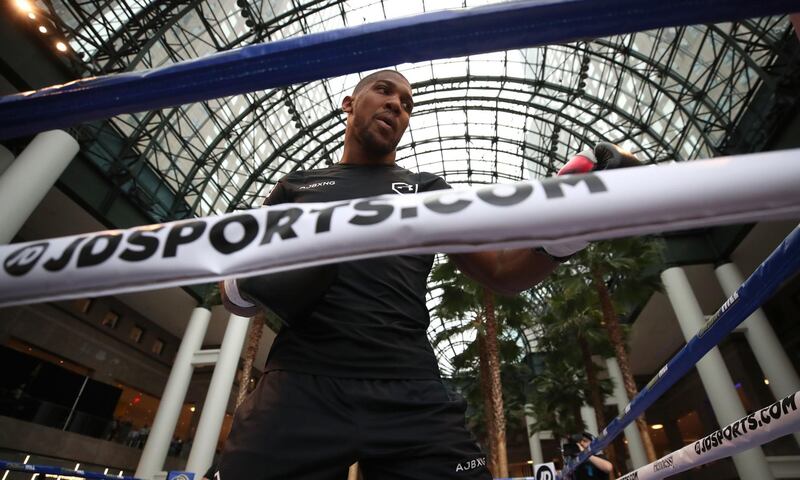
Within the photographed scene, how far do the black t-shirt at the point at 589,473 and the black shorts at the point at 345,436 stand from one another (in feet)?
25.2

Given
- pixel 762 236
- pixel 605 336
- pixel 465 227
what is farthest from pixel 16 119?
pixel 762 236

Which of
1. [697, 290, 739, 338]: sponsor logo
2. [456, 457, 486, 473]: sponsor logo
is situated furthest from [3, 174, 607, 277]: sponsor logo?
[697, 290, 739, 338]: sponsor logo

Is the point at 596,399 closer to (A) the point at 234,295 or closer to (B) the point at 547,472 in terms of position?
(B) the point at 547,472

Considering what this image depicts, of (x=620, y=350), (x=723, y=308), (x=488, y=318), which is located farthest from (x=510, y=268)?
(x=488, y=318)

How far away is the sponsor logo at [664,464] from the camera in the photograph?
2.96 meters

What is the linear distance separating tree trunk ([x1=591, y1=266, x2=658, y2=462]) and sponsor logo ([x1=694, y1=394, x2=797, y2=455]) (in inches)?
379

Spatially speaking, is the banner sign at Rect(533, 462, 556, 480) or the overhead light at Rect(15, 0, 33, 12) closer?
the banner sign at Rect(533, 462, 556, 480)

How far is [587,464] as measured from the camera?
7781 millimetres

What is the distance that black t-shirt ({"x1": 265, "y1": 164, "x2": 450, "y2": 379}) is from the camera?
4.80 feet

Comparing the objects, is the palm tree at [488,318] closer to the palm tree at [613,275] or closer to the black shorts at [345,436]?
the palm tree at [613,275]

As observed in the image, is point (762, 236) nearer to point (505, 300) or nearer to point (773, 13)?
point (505, 300)

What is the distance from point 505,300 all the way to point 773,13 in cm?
1511

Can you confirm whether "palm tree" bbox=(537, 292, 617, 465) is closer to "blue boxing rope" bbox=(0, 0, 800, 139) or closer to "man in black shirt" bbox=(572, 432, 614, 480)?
"man in black shirt" bbox=(572, 432, 614, 480)

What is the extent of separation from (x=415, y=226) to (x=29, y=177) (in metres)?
12.7
